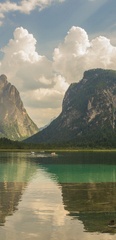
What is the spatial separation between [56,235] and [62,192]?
26262 mm

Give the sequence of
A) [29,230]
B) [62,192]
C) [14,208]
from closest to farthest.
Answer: [29,230], [14,208], [62,192]

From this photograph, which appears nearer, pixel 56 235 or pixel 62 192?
pixel 56 235

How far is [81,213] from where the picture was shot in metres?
36.7

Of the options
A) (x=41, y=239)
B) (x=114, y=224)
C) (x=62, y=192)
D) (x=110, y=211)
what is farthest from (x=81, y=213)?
(x=62, y=192)

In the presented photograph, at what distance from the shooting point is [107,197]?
48.6 metres

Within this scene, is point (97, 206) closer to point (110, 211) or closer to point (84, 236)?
point (110, 211)

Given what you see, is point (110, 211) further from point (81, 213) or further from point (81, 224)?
point (81, 224)

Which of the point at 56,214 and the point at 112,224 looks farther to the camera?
the point at 56,214

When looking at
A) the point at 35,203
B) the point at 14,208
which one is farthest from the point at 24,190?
the point at 14,208

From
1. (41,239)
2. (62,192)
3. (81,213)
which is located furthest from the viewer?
(62,192)

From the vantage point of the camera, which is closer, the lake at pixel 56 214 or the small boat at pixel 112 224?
the lake at pixel 56 214

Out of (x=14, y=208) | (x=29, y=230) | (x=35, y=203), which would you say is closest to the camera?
(x=29, y=230)

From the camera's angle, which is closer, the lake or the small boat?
A: the lake

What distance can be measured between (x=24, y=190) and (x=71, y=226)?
2569 cm
